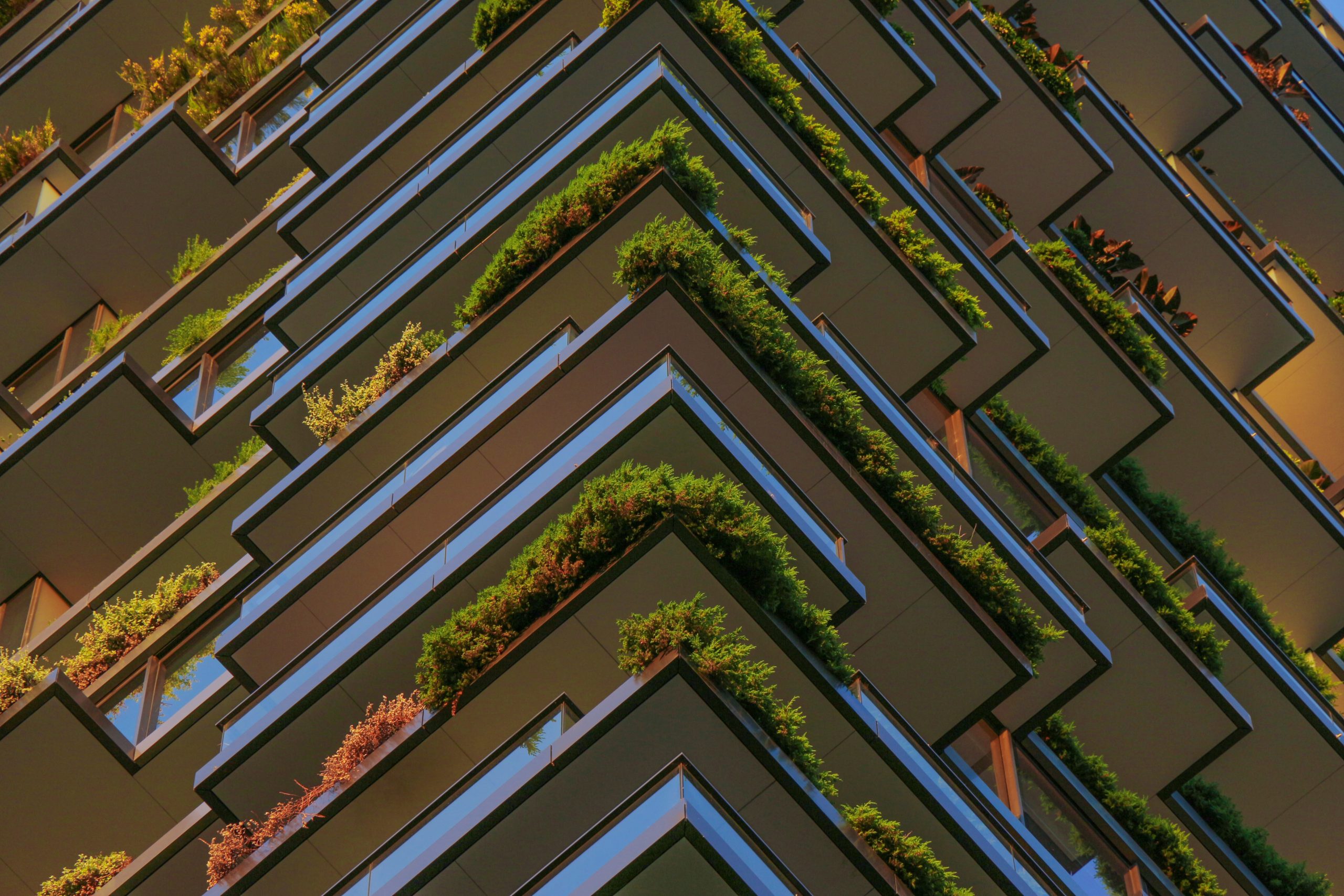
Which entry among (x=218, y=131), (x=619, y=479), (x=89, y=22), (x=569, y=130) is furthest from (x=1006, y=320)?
(x=89, y=22)

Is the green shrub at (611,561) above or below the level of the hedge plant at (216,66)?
below

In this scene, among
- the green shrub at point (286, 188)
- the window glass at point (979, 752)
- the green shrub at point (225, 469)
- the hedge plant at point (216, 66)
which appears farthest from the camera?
the hedge plant at point (216, 66)

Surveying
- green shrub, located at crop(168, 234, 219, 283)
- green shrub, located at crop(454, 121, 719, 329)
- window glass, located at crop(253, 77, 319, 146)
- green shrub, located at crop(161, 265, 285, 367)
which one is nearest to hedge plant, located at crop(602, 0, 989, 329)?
green shrub, located at crop(454, 121, 719, 329)

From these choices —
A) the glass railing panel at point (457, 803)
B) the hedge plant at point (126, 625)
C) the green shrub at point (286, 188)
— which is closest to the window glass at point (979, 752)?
the glass railing panel at point (457, 803)

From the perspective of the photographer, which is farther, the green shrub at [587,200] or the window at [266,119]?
the window at [266,119]

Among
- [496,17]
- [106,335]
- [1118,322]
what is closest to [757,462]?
[496,17]

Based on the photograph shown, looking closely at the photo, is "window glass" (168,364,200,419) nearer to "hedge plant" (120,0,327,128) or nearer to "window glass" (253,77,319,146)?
"window glass" (253,77,319,146)

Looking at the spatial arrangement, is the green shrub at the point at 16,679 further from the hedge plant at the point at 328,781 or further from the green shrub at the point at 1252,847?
the green shrub at the point at 1252,847

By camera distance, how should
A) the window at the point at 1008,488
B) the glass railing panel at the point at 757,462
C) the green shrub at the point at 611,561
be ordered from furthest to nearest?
the window at the point at 1008,488
the glass railing panel at the point at 757,462
the green shrub at the point at 611,561

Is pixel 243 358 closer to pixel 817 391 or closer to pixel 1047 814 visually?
pixel 817 391
